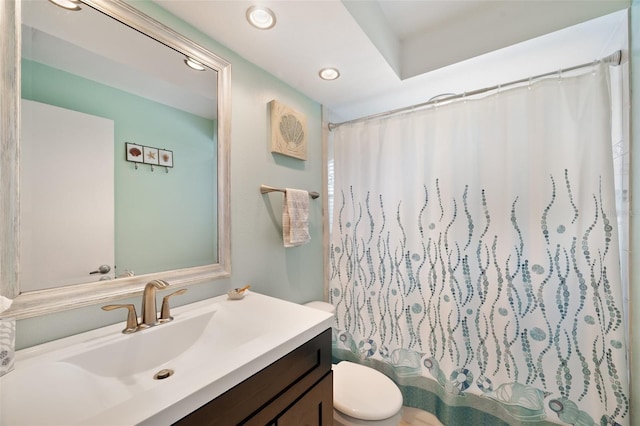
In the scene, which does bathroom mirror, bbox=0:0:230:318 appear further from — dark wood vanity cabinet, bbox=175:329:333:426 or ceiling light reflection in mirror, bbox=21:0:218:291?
Result: dark wood vanity cabinet, bbox=175:329:333:426

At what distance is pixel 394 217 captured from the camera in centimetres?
161

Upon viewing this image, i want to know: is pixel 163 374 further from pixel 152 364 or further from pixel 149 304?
pixel 149 304

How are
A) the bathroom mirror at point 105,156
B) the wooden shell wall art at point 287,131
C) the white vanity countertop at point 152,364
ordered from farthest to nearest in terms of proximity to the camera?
the wooden shell wall art at point 287,131, the bathroom mirror at point 105,156, the white vanity countertop at point 152,364

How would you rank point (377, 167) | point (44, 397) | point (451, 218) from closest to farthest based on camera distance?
point (44, 397) < point (451, 218) < point (377, 167)

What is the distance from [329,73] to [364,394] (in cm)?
177

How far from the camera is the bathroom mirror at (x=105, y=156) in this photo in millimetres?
694

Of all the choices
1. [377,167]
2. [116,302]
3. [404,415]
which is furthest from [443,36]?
[404,415]

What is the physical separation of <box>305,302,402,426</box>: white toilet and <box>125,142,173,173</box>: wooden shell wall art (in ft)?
4.35

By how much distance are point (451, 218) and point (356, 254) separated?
66cm

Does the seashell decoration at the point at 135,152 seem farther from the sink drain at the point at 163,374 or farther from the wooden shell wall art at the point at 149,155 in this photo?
the sink drain at the point at 163,374

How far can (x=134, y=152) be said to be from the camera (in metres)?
0.93

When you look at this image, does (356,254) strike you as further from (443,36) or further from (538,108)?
(443,36)

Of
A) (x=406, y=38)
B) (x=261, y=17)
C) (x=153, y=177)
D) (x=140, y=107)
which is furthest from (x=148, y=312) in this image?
(x=406, y=38)

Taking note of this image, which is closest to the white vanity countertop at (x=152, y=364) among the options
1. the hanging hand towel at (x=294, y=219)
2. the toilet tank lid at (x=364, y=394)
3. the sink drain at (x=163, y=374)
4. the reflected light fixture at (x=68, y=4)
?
the sink drain at (x=163, y=374)
